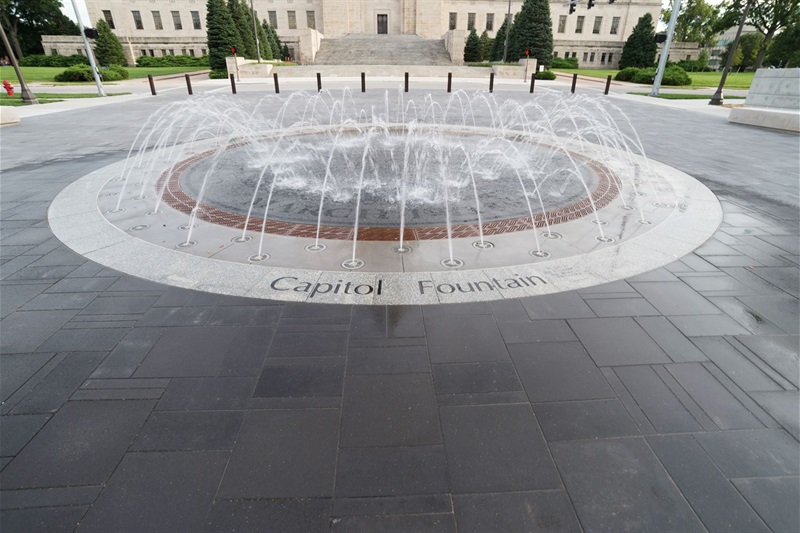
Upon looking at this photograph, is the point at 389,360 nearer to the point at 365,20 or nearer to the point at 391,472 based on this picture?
the point at 391,472

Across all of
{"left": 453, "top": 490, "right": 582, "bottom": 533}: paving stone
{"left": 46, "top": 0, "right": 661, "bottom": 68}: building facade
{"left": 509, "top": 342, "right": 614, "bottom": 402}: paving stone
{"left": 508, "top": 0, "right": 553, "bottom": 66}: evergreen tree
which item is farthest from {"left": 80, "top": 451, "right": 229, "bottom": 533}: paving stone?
{"left": 46, "top": 0, "right": 661, "bottom": 68}: building facade

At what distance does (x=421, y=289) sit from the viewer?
429cm

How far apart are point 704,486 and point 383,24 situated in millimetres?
66308

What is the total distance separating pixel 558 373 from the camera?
3211mm

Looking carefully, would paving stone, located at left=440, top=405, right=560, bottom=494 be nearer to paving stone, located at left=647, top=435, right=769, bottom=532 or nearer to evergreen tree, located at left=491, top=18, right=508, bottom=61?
paving stone, located at left=647, top=435, right=769, bottom=532

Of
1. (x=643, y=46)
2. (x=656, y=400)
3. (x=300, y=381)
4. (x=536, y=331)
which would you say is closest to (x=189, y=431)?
(x=300, y=381)

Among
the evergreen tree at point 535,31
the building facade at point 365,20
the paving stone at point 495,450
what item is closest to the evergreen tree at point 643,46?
the building facade at point 365,20

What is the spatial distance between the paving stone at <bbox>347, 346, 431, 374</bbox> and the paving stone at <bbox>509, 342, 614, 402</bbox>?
798mm

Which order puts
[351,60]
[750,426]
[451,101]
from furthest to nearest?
1. [351,60]
2. [451,101]
3. [750,426]

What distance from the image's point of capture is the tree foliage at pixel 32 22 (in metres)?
53.1

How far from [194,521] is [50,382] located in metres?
1.93

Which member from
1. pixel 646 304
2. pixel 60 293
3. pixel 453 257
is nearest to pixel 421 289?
pixel 453 257

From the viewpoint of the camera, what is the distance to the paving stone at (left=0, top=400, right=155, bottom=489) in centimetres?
238

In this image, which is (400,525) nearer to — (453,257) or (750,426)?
(750,426)
